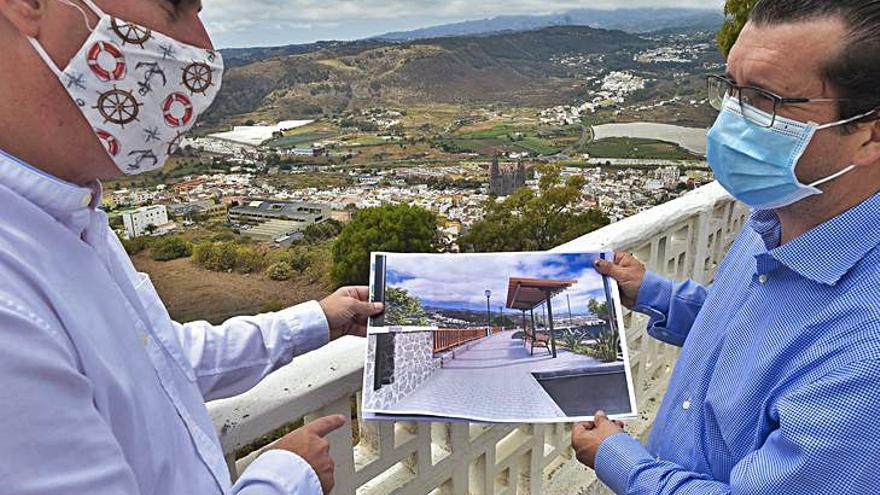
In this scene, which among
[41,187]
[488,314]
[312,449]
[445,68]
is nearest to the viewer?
[41,187]

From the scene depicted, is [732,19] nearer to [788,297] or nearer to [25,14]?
[788,297]

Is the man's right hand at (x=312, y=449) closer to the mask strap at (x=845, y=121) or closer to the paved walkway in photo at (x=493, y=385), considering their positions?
the paved walkway in photo at (x=493, y=385)

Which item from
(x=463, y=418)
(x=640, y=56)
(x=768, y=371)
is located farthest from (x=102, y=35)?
(x=640, y=56)

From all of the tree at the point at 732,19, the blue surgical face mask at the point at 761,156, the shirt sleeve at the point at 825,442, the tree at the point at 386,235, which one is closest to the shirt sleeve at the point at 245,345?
the shirt sleeve at the point at 825,442

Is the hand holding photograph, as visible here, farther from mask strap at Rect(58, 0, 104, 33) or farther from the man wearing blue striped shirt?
mask strap at Rect(58, 0, 104, 33)

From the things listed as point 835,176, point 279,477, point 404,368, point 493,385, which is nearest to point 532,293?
point 493,385
